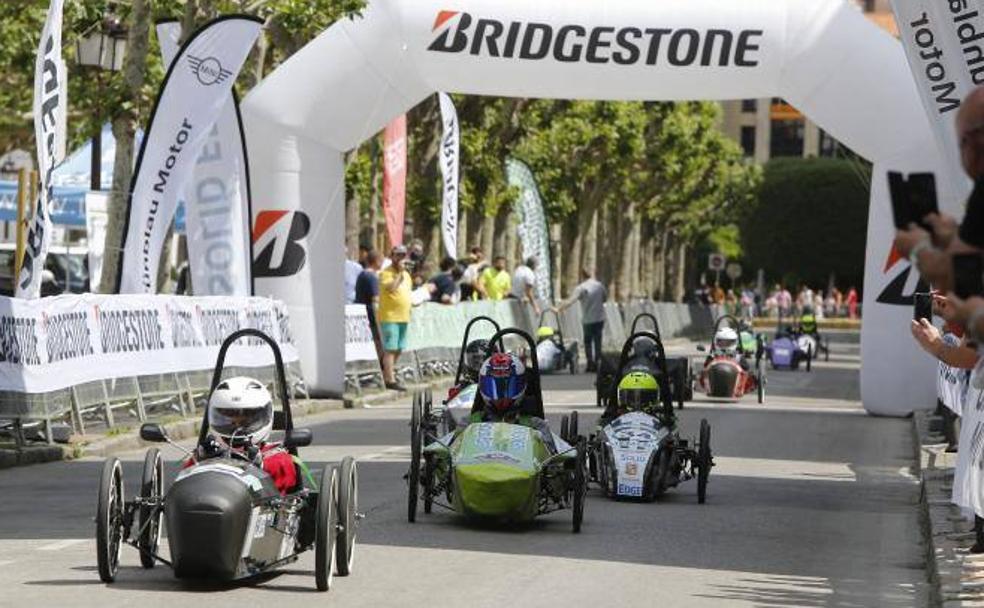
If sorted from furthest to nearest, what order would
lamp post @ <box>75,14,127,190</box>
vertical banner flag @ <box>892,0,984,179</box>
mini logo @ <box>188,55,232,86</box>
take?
lamp post @ <box>75,14,127,190</box>, mini logo @ <box>188,55,232,86</box>, vertical banner flag @ <box>892,0,984,179</box>

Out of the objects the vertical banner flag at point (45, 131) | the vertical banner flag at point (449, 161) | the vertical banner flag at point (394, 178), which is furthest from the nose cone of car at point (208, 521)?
the vertical banner flag at point (449, 161)

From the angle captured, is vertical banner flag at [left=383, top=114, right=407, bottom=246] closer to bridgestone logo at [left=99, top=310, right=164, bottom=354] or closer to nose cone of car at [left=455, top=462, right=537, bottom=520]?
bridgestone logo at [left=99, top=310, right=164, bottom=354]

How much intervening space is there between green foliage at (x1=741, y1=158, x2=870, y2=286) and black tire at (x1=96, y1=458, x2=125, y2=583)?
126926mm

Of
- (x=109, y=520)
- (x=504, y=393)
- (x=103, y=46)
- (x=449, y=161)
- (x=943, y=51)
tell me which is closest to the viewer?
(x=109, y=520)

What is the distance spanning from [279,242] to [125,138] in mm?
2544

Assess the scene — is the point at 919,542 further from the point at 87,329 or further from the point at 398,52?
the point at 398,52

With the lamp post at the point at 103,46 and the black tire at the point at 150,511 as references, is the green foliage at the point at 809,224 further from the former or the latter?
the black tire at the point at 150,511

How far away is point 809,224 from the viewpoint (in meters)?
138

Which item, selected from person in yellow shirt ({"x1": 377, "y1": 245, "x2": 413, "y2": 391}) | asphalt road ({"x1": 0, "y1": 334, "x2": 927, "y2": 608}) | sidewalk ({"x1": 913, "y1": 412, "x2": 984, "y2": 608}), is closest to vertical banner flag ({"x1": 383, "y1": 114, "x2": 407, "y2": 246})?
person in yellow shirt ({"x1": 377, "y1": 245, "x2": 413, "y2": 391})

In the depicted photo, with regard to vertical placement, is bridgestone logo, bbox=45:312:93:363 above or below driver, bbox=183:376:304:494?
above

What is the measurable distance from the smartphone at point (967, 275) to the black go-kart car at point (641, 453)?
34.3 ft

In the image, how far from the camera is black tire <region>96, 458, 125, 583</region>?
11.1 meters

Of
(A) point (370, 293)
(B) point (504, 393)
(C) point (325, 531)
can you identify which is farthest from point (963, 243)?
(A) point (370, 293)

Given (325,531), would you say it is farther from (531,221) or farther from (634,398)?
(531,221)
